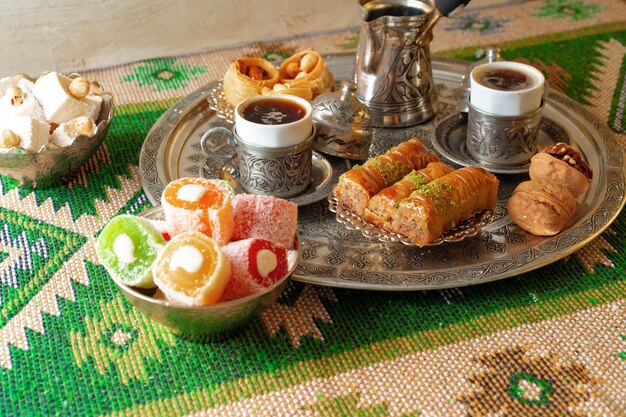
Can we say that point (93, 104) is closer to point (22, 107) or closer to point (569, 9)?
point (22, 107)

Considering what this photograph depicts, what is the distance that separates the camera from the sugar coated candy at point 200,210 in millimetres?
974

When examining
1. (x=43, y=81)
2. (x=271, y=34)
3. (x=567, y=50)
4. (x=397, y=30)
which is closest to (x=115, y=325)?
(x=43, y=81)

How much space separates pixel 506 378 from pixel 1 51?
1496 millimetres

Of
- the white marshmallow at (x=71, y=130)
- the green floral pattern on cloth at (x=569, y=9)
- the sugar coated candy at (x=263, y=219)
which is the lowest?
the green floral pattern on cloth at (x=569, y=9)

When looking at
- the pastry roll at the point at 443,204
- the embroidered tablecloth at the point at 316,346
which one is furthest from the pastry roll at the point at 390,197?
the embroidered tablecloth at the point at 316,346

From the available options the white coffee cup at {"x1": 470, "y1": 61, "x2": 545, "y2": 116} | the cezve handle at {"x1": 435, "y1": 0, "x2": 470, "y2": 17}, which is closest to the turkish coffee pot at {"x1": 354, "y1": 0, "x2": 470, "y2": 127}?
A: the cezve handle at {"x1": 435, "y1": 0, "x2": 470, "y2": 17}

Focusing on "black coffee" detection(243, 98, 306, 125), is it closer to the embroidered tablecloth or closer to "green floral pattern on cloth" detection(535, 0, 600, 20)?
the embroidered tablecloth

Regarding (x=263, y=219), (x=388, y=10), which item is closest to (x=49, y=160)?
(x=263, y=219)

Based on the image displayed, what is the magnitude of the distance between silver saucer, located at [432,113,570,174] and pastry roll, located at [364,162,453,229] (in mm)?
183

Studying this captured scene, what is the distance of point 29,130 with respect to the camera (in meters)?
1.27

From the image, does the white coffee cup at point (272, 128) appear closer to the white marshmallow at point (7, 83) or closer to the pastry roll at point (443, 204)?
the pastry roll at point (443, 204)

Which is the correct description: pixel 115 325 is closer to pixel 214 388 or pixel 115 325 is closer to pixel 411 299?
pixel 214 388

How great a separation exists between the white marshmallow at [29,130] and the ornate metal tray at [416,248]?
0.18 metres

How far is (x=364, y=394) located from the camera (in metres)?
0.98
